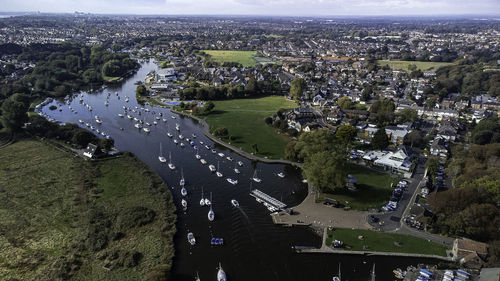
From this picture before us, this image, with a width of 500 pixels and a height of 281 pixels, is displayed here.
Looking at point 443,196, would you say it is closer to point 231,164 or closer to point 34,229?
point 231,164

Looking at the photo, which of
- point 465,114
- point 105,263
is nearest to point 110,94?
point 105,263

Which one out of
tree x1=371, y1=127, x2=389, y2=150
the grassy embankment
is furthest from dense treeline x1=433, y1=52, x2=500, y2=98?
the grassy embankment

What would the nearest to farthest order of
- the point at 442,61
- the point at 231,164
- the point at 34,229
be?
the point at 34,229, the point at 231,164, the point at 442,61

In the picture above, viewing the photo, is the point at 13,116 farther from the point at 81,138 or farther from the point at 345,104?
the point at 345,104

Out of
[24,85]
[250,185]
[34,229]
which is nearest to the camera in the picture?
[34,229]

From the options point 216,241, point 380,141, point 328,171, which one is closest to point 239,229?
point 216,241

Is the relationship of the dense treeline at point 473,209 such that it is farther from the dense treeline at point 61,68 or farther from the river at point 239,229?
the dense treeline at point 61,68
